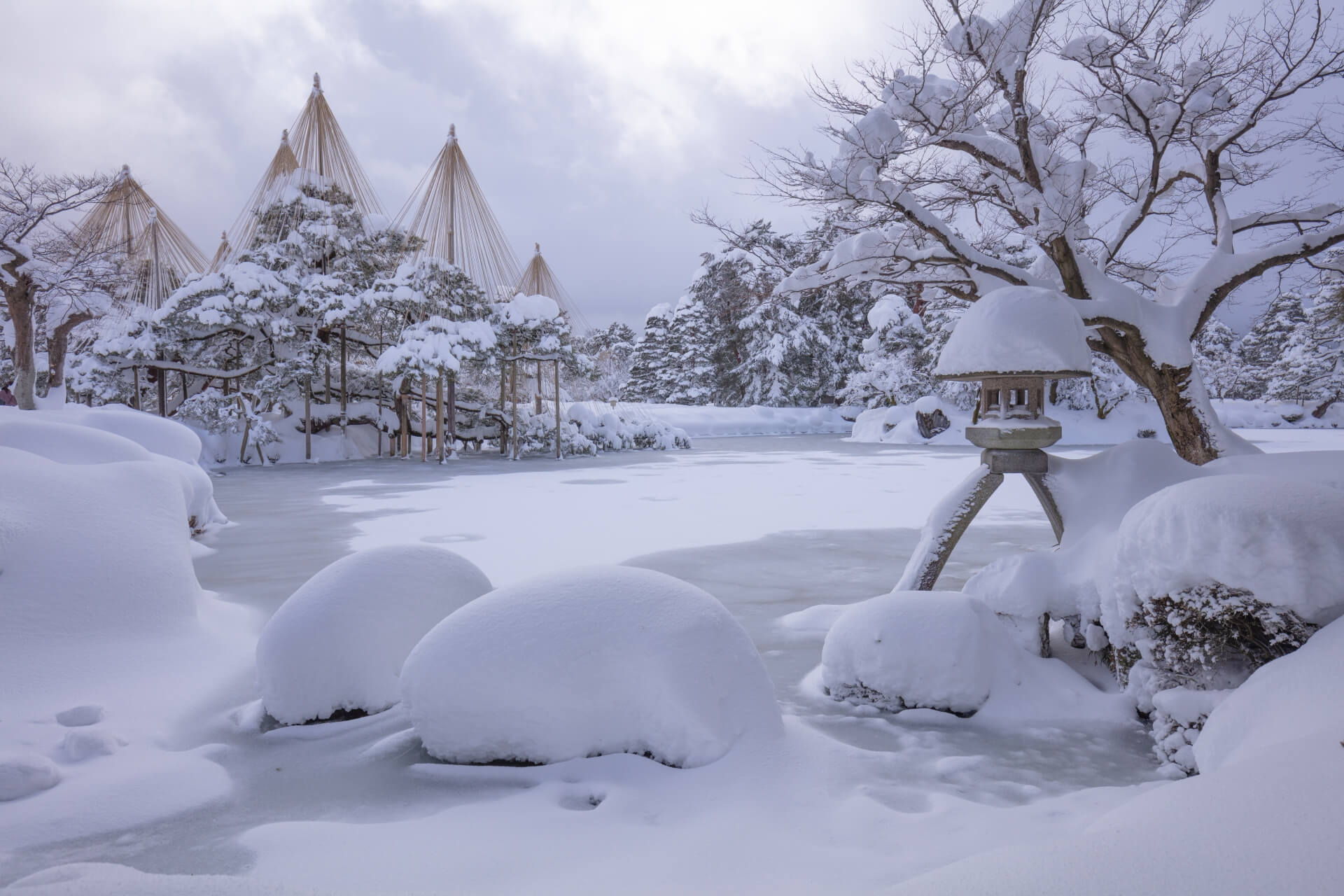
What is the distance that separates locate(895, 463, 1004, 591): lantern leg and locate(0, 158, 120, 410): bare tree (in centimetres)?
1203

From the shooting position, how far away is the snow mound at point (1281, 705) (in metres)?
2.06

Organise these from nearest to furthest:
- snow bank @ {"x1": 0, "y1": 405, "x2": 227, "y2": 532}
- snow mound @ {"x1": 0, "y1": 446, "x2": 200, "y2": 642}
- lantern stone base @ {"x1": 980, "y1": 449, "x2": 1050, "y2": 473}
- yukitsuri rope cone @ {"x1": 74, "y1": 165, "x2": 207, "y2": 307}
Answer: snow mound @ {"x1": 0, "y1": 446, "x2": 200, "y2": 642}
lantern stone base @ {"x1": 980, "y1": 449, "x2": 1050, "y2": 473}
snow bank @ {"x1": 0, "y1": 405, "x2": 227, "y2": 532}
yukitsuri rope cone @ {"x1": 74, "y1": 165, "x2": 207, "y2": 307}

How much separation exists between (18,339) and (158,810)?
11.6 meters

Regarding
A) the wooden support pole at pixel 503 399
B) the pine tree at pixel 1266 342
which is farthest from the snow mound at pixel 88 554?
the pine tree at pixel 1266 342

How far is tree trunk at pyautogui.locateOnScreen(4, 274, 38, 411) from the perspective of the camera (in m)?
10.4

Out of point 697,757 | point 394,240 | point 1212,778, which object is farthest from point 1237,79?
point 394,240

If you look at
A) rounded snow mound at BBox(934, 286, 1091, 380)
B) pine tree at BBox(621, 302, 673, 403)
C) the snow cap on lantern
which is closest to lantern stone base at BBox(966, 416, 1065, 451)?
the snow cap on lantern

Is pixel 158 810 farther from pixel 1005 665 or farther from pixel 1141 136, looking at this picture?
pixel 1141 136

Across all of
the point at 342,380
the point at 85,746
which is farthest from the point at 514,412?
the point at 85,746

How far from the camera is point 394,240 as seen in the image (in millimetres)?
17906

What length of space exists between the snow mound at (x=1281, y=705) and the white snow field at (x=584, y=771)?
0.01m

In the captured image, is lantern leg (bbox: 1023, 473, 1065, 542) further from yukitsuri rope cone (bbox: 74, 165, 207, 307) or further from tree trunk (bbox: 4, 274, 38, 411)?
yukitsuri rope cone (bbox: 74, 165, 207, 307)

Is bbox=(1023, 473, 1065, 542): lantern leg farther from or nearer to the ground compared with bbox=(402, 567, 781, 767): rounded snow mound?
farther from the ground

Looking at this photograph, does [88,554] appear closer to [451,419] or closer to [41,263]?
[41,263]
